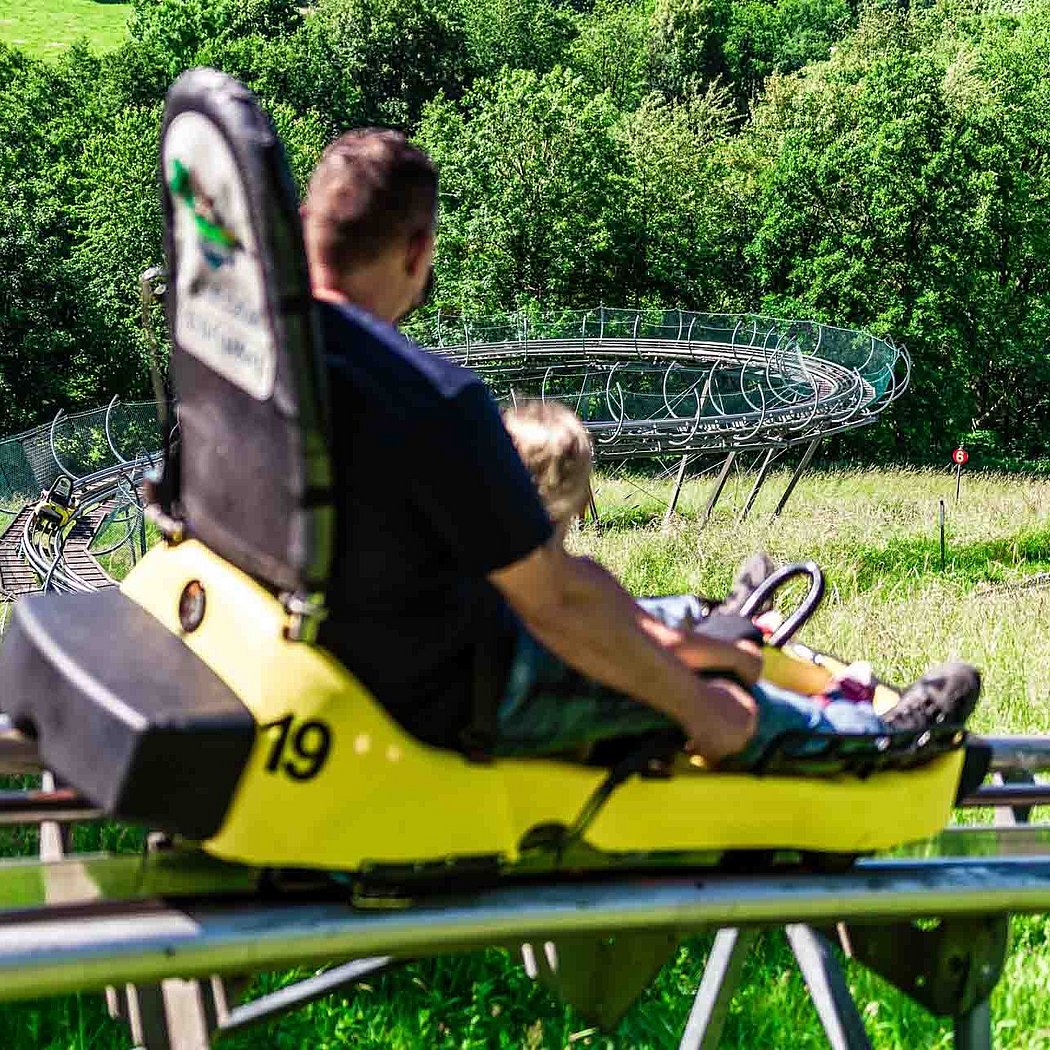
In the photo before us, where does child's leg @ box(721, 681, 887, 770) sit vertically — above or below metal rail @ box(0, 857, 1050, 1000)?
above

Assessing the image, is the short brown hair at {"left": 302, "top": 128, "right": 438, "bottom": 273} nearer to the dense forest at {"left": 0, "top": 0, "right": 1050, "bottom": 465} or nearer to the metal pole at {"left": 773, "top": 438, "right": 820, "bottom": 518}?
the metal pole at {"left": 773, "top": 438, "right": 820, "bottom": 518}

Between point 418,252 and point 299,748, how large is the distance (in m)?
0.79

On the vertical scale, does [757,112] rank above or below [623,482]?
above

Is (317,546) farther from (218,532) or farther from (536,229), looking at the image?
(536,229)

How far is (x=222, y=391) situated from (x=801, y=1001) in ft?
8.32

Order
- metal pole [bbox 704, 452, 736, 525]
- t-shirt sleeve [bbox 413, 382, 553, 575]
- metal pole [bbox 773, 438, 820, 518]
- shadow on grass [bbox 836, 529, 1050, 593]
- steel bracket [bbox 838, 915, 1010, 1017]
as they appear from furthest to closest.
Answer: metal pole [bbox 773, 438, 820, 518], metal pole [bbox 704, 452, 736, 525], shadow on grass [bbox 836, 529, 1050, 593], steel bracket [bbox 838, 915, 1010, 1017], t-shirt sleeve [bbox 413, 382, 553, 575]

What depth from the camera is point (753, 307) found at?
47.3 metres

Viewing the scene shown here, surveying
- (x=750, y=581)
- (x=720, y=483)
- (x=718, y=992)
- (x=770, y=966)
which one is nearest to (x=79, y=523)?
(x=720, y=483)

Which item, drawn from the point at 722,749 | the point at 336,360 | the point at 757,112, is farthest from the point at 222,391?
the point at 757,112

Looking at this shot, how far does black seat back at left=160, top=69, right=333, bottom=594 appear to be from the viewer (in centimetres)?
179

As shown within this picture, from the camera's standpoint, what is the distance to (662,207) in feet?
158

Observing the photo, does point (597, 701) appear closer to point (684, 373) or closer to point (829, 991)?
point (829, 991)

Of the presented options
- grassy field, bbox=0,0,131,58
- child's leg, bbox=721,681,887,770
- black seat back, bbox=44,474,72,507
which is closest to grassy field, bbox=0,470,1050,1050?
child's leg, bbox=721,681,887,770

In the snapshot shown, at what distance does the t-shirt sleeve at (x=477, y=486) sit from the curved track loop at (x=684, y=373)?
22687mm
